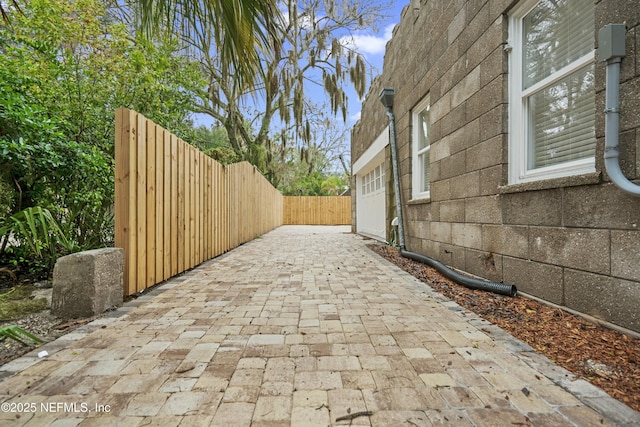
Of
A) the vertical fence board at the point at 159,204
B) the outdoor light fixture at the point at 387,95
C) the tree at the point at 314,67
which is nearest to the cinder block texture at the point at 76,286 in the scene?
the vertical fence board at the point at 159,204

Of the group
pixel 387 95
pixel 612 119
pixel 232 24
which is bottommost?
pixel 612 119

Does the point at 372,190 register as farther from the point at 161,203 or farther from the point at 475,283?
the point at 161,203

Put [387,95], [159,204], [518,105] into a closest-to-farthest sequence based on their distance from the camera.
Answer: [518,105] < [159,204] < [387,95]

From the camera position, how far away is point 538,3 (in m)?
2.55

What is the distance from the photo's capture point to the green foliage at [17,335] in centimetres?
177

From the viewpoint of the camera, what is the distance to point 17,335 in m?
1.85

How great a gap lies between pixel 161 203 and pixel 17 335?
1.64m

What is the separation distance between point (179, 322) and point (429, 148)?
391 centimetres

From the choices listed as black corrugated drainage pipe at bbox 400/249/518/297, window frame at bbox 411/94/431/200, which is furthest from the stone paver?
window frame at bbox 411/94/431/200

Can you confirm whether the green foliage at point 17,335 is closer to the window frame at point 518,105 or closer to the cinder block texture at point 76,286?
the cinder block texture at point 76,286

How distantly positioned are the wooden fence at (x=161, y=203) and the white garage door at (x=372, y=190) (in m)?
3.66

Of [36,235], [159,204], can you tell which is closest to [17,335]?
[36,235]

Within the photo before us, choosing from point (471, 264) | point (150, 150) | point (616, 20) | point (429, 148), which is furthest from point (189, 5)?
point (429, 148)

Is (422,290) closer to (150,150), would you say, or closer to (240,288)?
(240,288)
